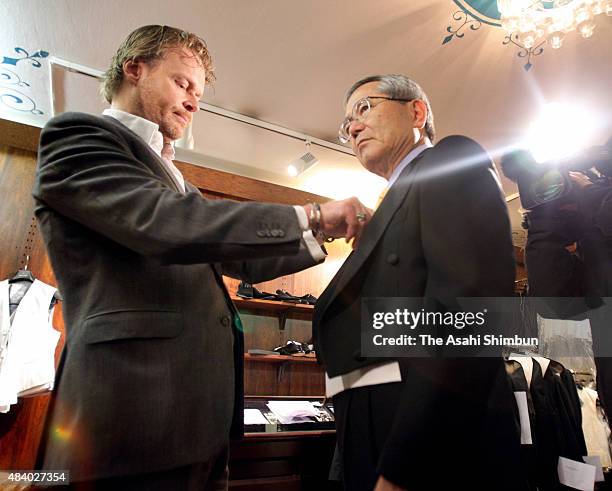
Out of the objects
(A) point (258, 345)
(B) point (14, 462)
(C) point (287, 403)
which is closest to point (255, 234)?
(C) point (287, 403)

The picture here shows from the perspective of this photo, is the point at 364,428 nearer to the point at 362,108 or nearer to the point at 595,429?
the point at 362,108

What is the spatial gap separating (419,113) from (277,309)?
3123mm

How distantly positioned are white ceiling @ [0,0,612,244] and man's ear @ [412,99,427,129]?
132cm

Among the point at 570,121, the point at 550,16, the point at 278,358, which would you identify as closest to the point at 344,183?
the point at 278,358

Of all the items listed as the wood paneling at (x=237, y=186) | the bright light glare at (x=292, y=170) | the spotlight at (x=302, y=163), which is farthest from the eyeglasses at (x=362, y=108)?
the wood paneling at (x=237, y=186)

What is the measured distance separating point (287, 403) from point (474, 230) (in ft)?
8.23

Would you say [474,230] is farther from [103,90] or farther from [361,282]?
[103,90]

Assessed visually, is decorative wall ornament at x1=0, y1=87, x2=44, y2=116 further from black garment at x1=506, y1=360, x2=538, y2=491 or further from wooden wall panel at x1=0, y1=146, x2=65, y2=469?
black garment at x1=506, y1=360, x2=538, y2=491

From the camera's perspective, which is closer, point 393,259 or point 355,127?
point 393,259

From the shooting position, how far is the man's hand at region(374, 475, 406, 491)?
66 cm

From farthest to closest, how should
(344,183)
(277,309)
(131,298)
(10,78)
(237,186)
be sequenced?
(344,183) < (277,309) < (237,186) < (10,78) < (131,298)

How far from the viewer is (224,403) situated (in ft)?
2.79

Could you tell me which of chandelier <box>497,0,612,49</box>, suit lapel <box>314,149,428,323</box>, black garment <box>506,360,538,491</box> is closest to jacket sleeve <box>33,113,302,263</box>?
suit lapel <box>314,149,428,323</box>

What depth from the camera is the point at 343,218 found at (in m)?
0.87
